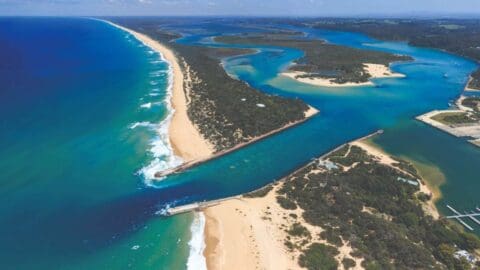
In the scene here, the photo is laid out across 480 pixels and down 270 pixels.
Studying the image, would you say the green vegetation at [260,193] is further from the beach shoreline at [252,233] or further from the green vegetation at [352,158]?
the green vegetation at [352,158]

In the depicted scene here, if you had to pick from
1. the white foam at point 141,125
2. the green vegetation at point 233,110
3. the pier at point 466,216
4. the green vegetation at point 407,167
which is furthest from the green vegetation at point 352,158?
the white foam at point 141,125

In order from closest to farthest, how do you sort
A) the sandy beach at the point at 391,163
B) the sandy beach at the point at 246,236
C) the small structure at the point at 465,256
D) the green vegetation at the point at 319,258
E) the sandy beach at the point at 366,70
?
the green vegetation at the point at 319,258 < the small structure at the point at 465,256 < the sandy beach at the point at 246,236 < the sandy beach at the point at 391,163 < the sandy beach at the point at 366,70

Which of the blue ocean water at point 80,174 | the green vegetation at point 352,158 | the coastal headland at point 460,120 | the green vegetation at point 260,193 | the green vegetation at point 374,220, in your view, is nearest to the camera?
the green vegetation at point 374,220

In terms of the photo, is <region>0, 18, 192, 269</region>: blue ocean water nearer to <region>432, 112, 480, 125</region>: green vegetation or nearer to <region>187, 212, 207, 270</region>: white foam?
<region>187, 212, 207, 270</region>: white foam

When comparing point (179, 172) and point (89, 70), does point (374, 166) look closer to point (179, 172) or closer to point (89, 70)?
point (179, 172)

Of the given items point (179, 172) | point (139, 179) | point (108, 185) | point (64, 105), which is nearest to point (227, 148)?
point (179, 172)

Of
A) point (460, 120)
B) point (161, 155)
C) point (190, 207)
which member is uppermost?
point (190, 207)

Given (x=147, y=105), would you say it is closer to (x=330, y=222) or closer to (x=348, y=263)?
(x=330, y=222)

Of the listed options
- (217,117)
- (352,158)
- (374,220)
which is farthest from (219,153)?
(374,220)

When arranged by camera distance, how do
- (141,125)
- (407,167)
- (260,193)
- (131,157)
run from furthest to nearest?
1. (141,125)
2. (131,157)
3. (407,167)
4. (260,193)
